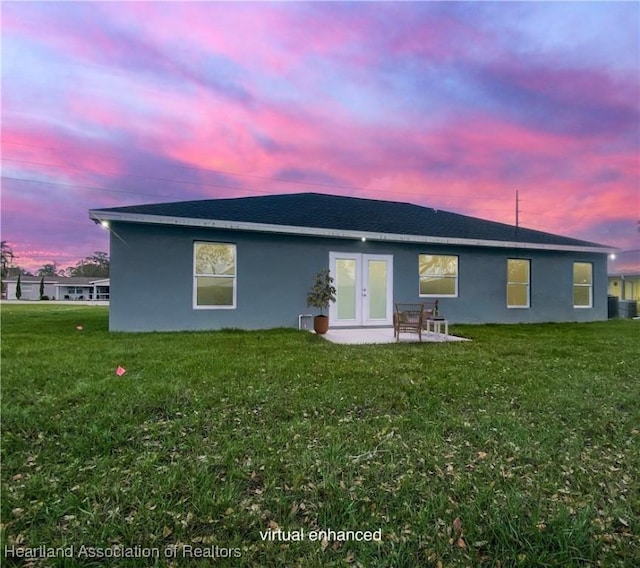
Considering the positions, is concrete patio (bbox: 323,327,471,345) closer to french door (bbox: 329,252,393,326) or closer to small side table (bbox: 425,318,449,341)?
small side table (bbox: 425,318,449,341)

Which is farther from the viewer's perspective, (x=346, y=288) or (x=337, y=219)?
(x=337, y=219)

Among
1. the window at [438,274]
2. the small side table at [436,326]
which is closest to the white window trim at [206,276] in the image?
the small side table at [436,326]

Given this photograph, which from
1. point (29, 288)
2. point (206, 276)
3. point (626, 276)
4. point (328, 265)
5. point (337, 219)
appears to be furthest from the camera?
point (29, 288)

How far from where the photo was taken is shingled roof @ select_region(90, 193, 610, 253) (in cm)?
878

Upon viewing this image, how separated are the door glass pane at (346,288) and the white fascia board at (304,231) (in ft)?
2.77

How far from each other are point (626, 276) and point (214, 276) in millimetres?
27788

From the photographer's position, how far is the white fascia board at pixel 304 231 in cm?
823

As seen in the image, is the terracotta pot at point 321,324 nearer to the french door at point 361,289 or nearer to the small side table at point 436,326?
the french door at point 361,289

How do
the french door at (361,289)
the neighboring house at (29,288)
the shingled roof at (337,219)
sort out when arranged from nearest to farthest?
the shingled roof at (337,219)
the french door at (361,289)
the neighboring house at (29,288)

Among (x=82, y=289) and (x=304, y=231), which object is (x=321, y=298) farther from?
(x=82, y=289)

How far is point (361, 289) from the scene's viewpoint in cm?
1031

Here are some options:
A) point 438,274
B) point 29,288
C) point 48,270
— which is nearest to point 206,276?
point 438,274

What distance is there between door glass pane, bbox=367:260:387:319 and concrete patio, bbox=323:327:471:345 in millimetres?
982

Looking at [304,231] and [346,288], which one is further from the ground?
[304,231]
